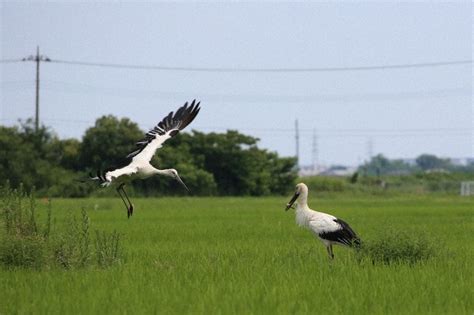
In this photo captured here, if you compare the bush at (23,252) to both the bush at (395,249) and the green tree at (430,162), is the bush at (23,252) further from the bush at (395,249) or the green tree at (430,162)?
the green tree at (430,162)

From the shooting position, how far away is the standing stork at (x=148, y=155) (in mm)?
13641

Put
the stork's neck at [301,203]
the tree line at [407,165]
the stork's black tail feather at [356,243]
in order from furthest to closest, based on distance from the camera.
→ 1. the tree line at [407,165]
2. the stork's neck at [301,203]
3. the stork's black tail feather at [356,243]

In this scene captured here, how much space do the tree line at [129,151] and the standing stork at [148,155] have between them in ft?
78.2

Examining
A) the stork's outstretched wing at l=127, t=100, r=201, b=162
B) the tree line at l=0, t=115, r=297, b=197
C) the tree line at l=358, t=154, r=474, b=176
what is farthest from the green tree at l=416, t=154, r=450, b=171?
the stork's outstretched wing at l=127, t=100, r=201, b=162

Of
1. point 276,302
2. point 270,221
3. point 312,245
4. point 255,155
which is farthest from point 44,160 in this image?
point 276,302

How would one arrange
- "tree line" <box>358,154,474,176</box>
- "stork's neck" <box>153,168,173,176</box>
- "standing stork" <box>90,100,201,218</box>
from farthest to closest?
"tree line" <box>358,154,474,176</box>, "stork's neck" <box>153,168,173,176</box>, "standing stork" <box>90,100,201,218</box>

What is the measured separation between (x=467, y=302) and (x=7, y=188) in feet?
17.6

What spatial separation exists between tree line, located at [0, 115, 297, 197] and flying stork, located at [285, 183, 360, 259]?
2755 centimetres

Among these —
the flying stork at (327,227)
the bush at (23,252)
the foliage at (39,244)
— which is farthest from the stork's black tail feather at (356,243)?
the bush at (23,252)

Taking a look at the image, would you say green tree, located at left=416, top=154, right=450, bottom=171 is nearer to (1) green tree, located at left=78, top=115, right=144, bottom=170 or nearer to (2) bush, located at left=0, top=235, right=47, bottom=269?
(1) green tree, located at left=78, top=115, right=144, bottom=170

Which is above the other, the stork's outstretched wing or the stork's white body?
the stork's outstretched wing

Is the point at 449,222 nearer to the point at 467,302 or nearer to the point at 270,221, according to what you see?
the point at 270,221

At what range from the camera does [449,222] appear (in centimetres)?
2073

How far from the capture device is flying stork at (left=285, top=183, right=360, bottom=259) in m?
11.7
